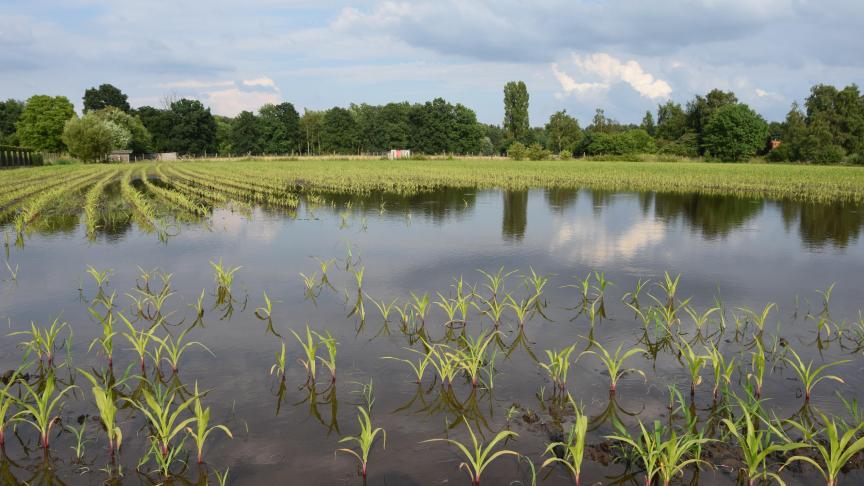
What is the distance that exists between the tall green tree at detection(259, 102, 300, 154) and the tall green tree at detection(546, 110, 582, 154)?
56.9m

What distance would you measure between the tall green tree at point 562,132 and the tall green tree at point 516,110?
250 inches

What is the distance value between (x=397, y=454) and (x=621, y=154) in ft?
340

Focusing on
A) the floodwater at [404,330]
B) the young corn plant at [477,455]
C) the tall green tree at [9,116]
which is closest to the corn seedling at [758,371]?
the floodwater at [404,330]

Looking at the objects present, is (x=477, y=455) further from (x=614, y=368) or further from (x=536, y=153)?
(x=536, y=153)

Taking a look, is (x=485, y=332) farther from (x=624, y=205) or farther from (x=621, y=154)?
(x=621, y=154)

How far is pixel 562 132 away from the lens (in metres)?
123

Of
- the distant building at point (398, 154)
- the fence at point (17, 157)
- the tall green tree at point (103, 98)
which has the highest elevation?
the tall green tree at point (103, 98)

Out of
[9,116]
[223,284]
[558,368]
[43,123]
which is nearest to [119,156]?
[43,123]

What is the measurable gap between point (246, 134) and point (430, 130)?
3948cm

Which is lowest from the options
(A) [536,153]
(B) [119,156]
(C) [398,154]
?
(A) [536,153]

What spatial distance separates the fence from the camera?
192 feet

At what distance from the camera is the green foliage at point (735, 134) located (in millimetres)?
86688

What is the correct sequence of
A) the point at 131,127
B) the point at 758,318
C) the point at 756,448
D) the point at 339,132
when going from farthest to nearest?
the point at 339,132 < the point at 131,127 < the point at 758,318 < the point at 756,448

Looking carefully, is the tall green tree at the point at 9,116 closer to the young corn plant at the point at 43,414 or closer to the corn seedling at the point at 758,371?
the young corn plant at the point at 43,414
